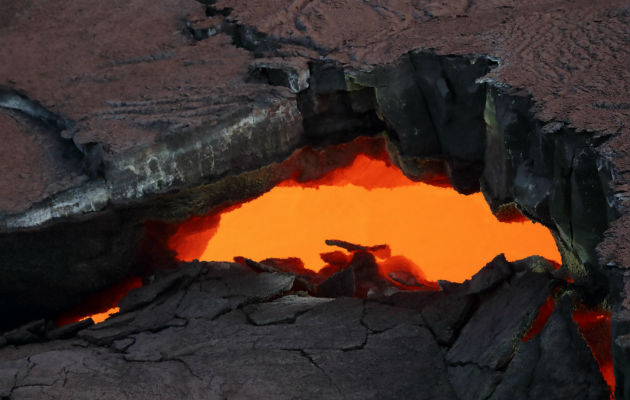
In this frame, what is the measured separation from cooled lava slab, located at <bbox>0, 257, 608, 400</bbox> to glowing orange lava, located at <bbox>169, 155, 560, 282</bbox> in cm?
133

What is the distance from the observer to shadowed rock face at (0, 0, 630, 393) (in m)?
3.11

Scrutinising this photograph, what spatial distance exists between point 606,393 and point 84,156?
251 centimetres

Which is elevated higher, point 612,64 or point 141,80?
point 612,64

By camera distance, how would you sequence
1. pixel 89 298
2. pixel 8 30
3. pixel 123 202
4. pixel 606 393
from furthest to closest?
1. pixel 8 30
2. pixel 89 298
3. pixel 123 202
4. pixel 606 393

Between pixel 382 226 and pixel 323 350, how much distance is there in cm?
228

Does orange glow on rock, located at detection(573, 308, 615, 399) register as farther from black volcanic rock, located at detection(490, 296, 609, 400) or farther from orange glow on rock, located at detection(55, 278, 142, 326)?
orange glow on rock, located at detection(55, 278, 142, 326)

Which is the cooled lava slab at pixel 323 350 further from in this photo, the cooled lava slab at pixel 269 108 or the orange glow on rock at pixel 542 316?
the cooled lava slab at pixel 269 108

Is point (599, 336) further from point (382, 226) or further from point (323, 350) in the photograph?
point (382, 226)

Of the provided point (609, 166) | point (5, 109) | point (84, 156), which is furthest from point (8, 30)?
point (609, 166)

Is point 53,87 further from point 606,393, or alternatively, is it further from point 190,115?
point 606,393

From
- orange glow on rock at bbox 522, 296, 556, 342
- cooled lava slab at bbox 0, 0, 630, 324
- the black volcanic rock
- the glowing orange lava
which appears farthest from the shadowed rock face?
the glowing orange lava

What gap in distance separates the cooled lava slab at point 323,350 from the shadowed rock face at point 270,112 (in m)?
0.35

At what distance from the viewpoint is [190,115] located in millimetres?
3578

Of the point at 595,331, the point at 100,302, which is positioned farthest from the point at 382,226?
the point at 595,331
